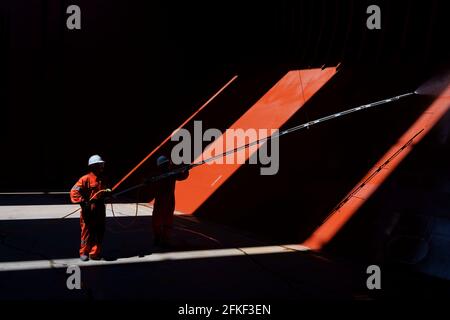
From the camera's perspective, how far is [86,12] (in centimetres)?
1627

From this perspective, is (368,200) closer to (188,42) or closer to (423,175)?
(423,175)

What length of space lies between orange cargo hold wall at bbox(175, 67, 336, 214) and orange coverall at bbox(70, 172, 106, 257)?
4606 millimetres

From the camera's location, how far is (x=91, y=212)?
7.17m

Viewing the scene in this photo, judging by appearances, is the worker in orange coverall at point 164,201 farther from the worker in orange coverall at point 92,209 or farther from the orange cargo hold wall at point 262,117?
the orange cargo hold wall at point 262,117

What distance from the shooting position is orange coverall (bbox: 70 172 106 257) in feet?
23.3

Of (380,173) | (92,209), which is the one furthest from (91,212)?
(380,173)

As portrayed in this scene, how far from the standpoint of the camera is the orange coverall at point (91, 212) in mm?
7090

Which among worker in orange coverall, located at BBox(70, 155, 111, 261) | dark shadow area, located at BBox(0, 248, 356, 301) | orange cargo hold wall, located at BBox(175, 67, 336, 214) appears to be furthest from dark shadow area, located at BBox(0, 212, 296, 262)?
orange cargo hold wall, located at BBox(175, 67, 336, 214)

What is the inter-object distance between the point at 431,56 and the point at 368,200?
329 cm

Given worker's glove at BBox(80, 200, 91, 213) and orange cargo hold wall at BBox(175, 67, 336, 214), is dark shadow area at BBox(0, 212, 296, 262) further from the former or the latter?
orange cargo hold wall at BBox(175, 67, 336, 214)

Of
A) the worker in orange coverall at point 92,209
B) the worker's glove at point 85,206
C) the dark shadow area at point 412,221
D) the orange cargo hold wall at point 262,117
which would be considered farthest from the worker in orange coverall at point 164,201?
the orange cargo hold wall at point 262,117
